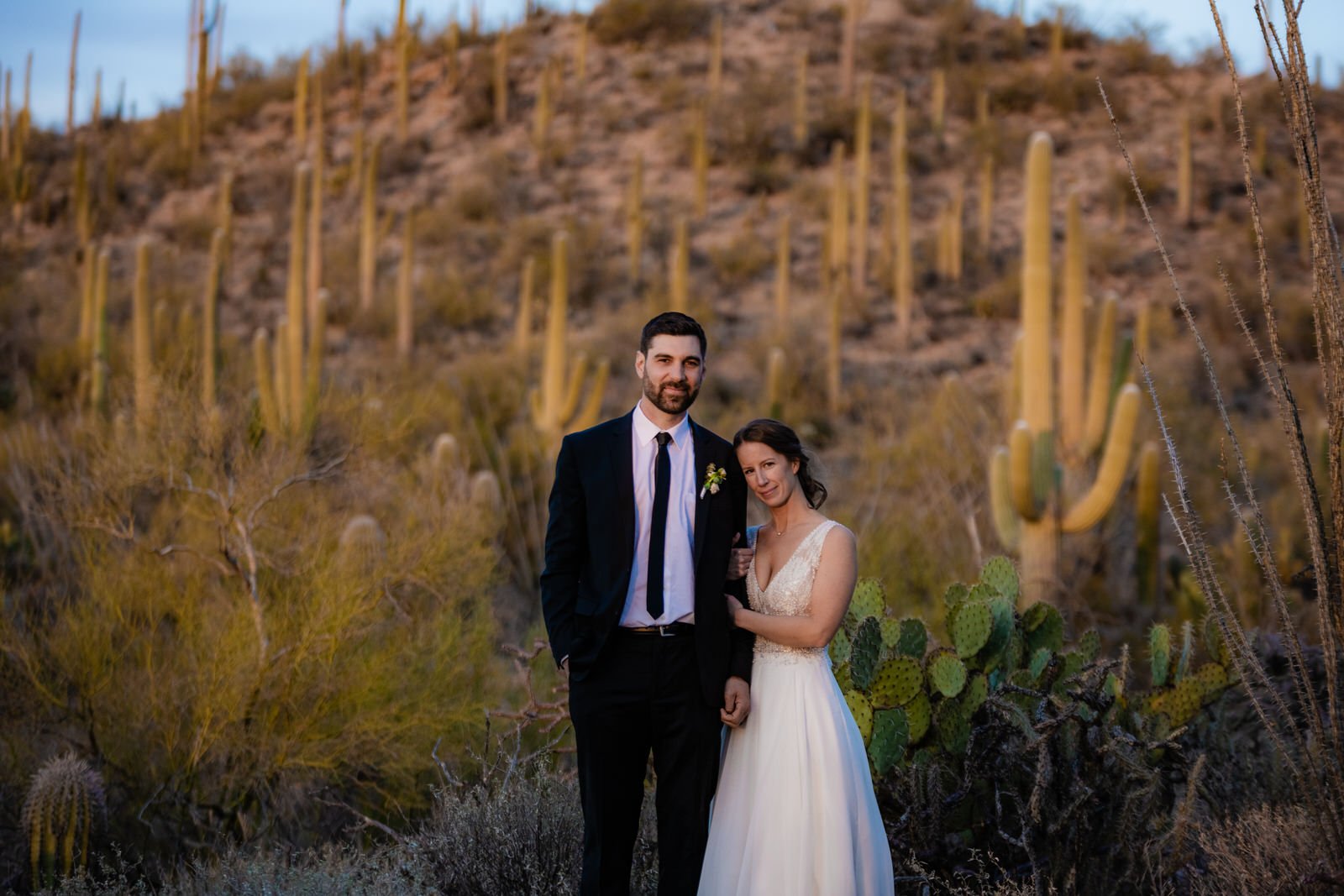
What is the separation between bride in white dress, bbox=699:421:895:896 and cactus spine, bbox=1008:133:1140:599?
6247 mm

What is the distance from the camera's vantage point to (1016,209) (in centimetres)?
2566

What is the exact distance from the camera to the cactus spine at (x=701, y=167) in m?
24.8

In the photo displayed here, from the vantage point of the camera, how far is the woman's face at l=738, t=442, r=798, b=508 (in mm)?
3701

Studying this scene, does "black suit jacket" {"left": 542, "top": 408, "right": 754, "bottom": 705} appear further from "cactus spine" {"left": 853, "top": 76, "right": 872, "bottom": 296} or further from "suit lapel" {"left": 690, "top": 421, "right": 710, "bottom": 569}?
"cactus spine" {"left": 853, "top": 76, "right": 872, "bottom": 296}

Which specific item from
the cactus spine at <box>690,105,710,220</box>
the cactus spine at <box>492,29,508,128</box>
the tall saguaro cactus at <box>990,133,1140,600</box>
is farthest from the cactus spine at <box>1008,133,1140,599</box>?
the cactus spine at <box>492,29,508,128</box>

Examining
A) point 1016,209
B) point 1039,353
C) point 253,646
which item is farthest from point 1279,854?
point 1016,209

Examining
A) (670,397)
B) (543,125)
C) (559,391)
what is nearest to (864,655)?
(670,397)

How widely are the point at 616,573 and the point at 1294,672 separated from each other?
2.13m

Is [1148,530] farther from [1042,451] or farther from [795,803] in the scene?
[795,803]

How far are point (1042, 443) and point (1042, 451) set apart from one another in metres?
0.08

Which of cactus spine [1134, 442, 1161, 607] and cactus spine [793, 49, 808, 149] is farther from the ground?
cactus spine [793, 49, 808, 149]

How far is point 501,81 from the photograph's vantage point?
29.5 meters

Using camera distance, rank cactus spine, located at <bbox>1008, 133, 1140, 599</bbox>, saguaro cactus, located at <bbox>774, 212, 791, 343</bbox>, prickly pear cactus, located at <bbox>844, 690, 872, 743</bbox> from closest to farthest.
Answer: prickly pear cactus, located at <bbox>844, 690, 872, 743</bbox>
cactus spine, located at <bbox>1008, 133, 1140, 599</bbox>
saguaro cactus, located at <bbox>774, 212, 791, 343</bbox>

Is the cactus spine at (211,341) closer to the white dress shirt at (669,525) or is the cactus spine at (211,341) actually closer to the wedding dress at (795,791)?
the white dress shirt at (669,525)
